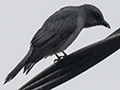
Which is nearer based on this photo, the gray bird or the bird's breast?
the gray bird

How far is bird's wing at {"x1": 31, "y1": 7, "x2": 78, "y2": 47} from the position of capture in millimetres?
6656

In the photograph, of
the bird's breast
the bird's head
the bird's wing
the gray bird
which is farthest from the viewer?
the bird's head

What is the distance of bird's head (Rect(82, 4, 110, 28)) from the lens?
7.64 meters

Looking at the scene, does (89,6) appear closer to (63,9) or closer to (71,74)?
(63,9)

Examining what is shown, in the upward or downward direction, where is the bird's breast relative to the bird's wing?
downward

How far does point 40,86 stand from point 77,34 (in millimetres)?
2754

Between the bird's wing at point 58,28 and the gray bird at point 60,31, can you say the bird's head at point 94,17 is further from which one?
the bird's wing at point 58,28

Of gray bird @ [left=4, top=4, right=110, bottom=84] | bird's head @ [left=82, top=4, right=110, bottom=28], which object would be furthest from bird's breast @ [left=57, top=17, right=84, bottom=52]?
bird's head @ [left=82, top=4, right=110, bottom=28]

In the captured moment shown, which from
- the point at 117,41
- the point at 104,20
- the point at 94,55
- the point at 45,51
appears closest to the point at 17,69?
the point at 45,51

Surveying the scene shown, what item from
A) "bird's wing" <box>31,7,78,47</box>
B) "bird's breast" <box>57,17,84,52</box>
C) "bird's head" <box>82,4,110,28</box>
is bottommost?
"bird's head" <box>82,4,110,28</box>

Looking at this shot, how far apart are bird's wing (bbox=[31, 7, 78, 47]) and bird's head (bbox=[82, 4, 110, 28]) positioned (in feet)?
1.14

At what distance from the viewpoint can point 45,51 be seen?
250 inches

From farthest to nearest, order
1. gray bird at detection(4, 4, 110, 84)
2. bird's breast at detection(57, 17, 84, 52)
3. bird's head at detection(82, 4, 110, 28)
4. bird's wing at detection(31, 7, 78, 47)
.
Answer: bird's head at detection(82, 4, 110, 28), bird's breast at detection(57, 17, 84, 52), bird's wing at detection(31, 7, 78, 47), gray bird at detection(4, 4, 110, 84)

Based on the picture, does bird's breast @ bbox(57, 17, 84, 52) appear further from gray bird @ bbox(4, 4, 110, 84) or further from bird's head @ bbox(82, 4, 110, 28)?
bird's head @ bbox(82, 4, 110, 28)
